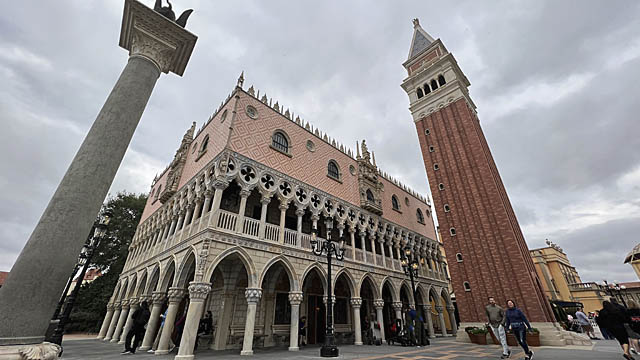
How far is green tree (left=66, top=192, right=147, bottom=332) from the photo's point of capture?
75.3ft

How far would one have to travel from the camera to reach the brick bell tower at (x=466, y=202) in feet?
48.8

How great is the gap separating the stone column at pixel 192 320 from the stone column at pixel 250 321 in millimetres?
1621

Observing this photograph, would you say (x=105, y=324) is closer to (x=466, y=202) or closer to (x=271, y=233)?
(x=271, y=233)

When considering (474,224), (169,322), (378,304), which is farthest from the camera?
(474,224)

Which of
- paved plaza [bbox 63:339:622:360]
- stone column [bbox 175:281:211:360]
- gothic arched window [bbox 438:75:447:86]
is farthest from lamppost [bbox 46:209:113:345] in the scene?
gothic arched window [bbox 438:75:447:86]

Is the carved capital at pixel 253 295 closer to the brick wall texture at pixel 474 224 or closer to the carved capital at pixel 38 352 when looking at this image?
the carved capital at pixel 38 352

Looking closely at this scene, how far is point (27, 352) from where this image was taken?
3.24 m

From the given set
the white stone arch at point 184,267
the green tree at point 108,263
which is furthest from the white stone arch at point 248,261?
the green tree at point 108,263

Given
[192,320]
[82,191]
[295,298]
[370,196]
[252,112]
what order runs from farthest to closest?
1. [370,196]
2. [252,112]
3. [295,298]
4. [192,320]
5. [82,191]

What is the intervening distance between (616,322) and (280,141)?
13359 millimetres

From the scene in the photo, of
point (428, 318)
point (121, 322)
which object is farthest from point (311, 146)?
point (121, 322)

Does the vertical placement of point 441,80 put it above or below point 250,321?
above

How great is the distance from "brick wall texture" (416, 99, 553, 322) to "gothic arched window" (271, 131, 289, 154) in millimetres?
12120

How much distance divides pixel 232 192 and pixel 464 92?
787 inches
